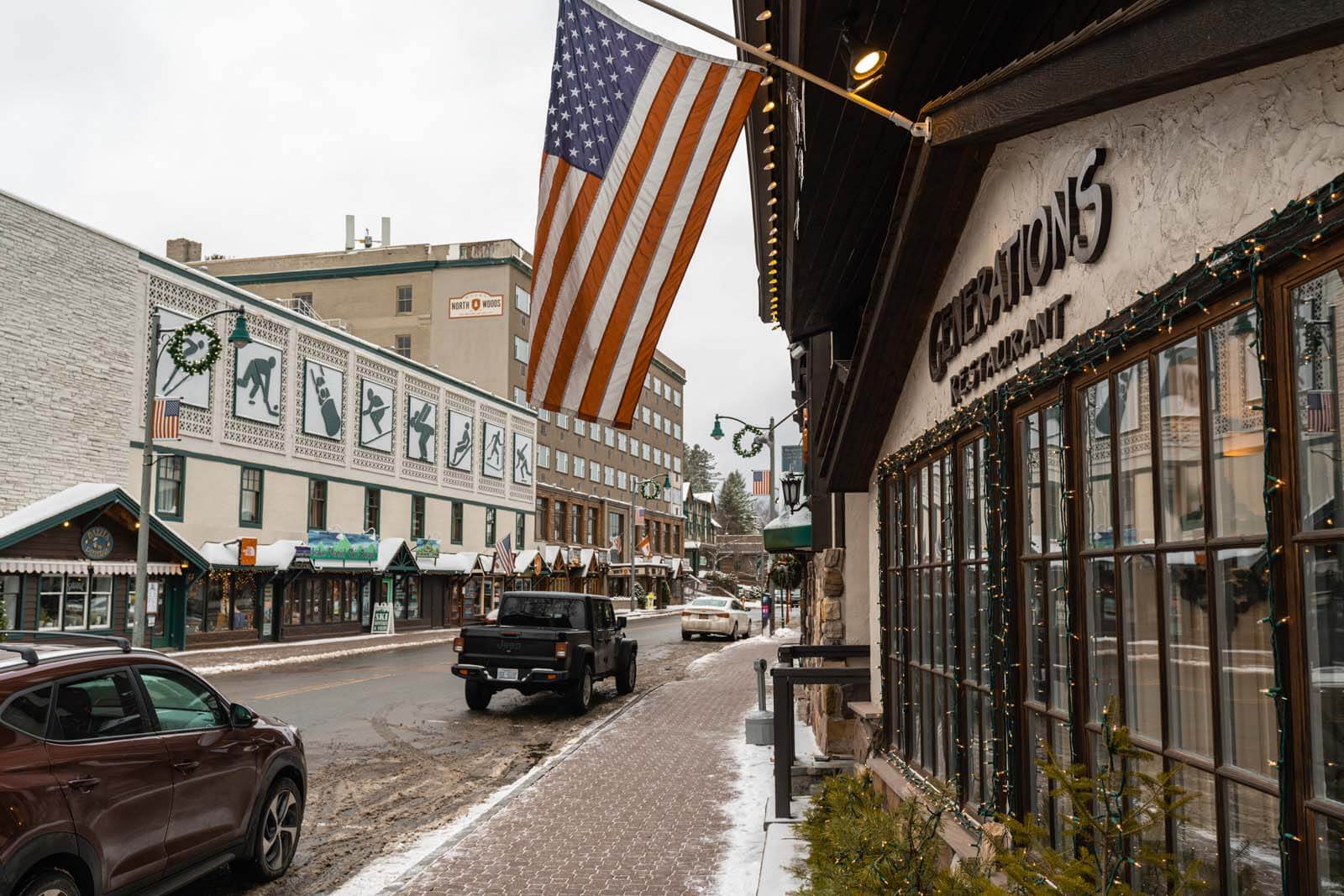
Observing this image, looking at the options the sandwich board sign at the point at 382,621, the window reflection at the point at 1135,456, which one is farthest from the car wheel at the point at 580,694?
the sandwich board sign at the point at 382,621

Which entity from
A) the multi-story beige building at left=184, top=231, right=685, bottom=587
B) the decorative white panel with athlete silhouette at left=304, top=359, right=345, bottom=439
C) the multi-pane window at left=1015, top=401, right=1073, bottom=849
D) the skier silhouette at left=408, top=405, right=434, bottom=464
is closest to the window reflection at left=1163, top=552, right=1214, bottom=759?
the multi-pane window at left=1015, top=401, right=1073, bottom=849

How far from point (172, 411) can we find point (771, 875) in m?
22.8

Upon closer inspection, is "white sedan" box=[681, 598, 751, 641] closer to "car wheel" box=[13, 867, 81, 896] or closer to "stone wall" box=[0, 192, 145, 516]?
"stone wall" box=[0, 192, 145, 516]

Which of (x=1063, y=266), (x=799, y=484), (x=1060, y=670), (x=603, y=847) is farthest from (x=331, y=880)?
(x=799, y=484)

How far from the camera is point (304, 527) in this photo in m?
37.5

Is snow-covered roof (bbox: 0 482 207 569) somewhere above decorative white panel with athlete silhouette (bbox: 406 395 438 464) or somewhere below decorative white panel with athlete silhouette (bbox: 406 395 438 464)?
below

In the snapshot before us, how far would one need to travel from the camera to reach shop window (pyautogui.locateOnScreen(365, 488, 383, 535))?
42094 millimetres

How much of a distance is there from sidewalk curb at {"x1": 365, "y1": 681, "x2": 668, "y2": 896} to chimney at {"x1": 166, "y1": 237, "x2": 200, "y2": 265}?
151 feet

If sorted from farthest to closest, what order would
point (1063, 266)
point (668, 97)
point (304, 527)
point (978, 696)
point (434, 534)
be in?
point (434, 534) < point (304, 527) < point (668, 97) < point (978, 696) < point (1063, 266)

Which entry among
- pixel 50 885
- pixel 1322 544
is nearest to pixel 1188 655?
pixel 1322 544

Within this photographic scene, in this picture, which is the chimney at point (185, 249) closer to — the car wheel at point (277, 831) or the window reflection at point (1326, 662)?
the car wheel at point (277, 831)

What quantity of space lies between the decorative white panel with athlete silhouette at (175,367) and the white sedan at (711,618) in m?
17.4

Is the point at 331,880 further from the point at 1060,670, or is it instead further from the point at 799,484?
the point at 799,484

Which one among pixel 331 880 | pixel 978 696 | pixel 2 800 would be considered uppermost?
pixel 978 696
